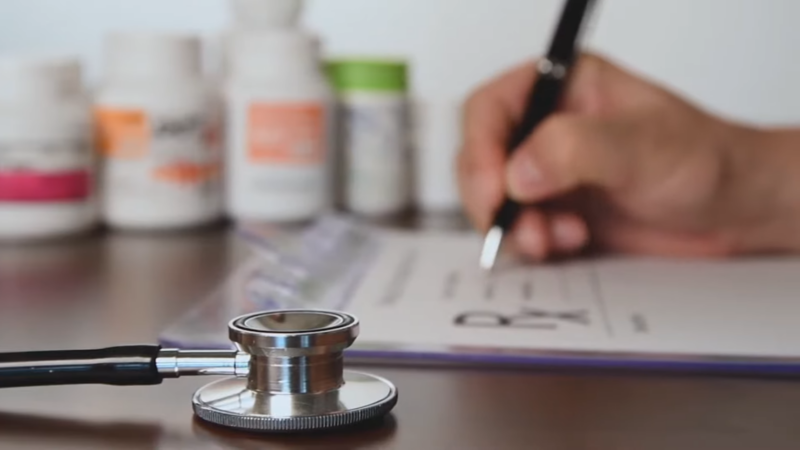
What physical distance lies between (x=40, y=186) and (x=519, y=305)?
0.37m

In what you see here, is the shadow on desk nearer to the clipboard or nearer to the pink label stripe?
the clipboard

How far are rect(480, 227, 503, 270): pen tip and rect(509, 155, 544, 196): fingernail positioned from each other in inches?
1.2

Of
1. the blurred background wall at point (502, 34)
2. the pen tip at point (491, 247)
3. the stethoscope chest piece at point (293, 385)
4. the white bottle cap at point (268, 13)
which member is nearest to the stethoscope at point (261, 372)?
the stethoscope chest piece at point (293, 385)

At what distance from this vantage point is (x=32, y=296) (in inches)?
21.1

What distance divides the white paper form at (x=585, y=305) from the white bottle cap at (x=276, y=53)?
0.20 m

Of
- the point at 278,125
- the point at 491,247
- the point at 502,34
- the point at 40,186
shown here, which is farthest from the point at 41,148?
the point at 502,34

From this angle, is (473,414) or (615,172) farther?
(615,172)

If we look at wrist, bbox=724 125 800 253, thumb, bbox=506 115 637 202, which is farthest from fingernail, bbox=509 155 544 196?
wrist, bbox=724 125 800 253

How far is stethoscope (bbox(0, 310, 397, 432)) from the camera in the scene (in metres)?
0.31

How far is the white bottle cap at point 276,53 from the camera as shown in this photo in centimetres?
78

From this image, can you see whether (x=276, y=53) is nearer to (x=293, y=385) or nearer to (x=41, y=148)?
(x=41, y=148)

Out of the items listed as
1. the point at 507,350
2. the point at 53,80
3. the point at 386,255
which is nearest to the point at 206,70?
the point at 53,80

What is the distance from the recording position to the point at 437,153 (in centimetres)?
93

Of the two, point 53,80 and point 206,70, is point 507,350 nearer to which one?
point 53,80
